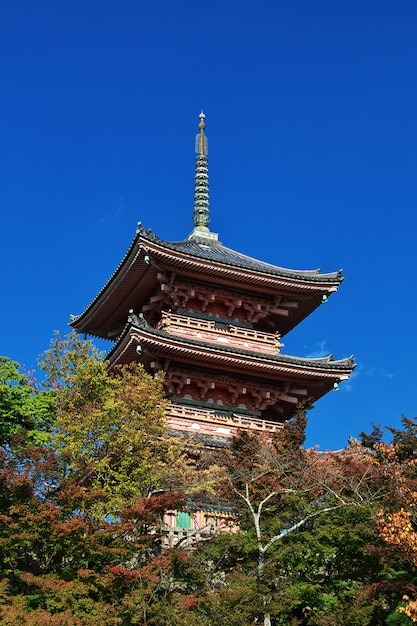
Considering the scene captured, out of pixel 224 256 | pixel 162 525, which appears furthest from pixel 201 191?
pixel 162 525

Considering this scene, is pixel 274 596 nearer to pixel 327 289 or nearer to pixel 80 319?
pixel 327 289

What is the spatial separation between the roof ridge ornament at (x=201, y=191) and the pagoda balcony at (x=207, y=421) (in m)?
10.2

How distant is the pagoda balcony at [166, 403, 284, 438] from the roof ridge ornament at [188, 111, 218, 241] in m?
10.2

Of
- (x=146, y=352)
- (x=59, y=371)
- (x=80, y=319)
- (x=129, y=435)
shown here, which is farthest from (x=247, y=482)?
(x=80, y=319)

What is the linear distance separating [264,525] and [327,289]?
1457cm

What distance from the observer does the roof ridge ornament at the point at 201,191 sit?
122ft

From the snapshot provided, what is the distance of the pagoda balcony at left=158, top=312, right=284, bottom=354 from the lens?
30.3 metres

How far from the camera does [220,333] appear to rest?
30906 mm

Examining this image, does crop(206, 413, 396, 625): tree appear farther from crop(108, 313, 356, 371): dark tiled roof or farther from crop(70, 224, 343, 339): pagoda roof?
crop(70, 224, 343, 339): pagoda roof

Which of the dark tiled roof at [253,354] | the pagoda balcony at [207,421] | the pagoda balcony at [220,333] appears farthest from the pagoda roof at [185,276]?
the pagoda balcony at [207,421]

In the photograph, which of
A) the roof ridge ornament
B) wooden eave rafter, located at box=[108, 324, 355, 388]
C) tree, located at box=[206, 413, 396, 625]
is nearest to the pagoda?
wooden eave rafter, located at box=[108, 324, 355, 388]

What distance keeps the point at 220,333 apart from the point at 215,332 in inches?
8.4

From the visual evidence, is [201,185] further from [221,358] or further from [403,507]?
[403,507]

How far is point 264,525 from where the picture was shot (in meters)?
Answer: 19.4
